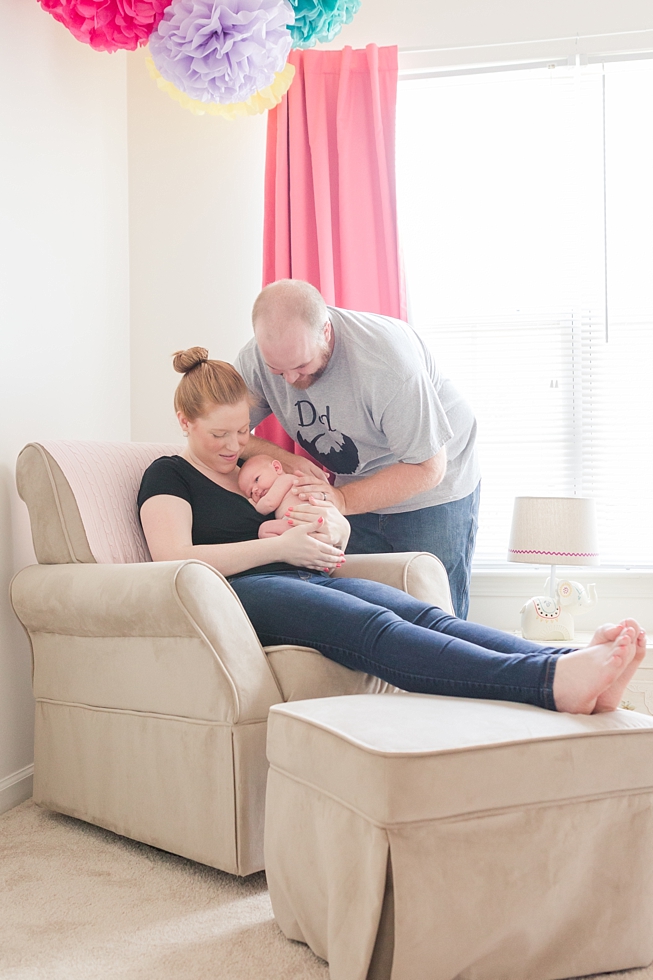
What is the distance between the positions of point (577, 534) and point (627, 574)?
0.45 meters

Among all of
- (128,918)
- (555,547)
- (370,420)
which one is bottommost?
(128,918)

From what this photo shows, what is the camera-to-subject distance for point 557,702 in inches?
Answer: 56.2

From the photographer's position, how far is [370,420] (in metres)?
2.42

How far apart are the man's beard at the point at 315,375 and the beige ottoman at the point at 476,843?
1192mm

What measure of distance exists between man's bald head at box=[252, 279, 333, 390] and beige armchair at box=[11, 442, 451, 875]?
0.50 metres

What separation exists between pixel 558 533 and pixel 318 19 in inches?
66.5

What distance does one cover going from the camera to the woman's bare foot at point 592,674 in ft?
4.57

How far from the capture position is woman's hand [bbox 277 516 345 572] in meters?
2.00

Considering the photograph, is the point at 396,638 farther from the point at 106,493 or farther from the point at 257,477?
the point at 106,493

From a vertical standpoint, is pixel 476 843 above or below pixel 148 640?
below

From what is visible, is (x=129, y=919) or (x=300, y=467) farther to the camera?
(x=300, y=467)

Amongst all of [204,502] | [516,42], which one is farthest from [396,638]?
[516,42]

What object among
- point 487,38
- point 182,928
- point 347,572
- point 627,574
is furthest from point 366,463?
point 487,38

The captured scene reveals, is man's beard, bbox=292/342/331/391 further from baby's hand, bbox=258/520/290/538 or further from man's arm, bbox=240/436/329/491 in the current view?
baby's hand, bbox=258/520/290/538
